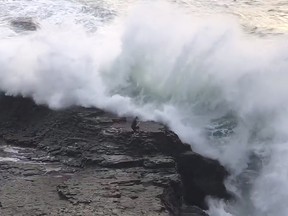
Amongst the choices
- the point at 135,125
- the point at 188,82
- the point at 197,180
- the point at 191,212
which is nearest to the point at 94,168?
the point at 135,125

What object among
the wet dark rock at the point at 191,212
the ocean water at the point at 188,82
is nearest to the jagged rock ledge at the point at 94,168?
the wet dark rock at the point at 191,212

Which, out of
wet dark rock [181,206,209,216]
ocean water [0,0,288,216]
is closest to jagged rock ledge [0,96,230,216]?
wet dark rock [181,206,209,216]

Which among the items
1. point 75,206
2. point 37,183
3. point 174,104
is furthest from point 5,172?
point 174,104

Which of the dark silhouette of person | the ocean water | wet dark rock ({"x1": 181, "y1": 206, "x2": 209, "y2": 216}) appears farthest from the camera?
the ocean water

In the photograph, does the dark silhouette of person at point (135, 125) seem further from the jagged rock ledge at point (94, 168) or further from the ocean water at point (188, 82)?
the ocean water at point (188, 82)

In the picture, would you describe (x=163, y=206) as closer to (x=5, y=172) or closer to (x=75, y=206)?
(x=75, y=206)

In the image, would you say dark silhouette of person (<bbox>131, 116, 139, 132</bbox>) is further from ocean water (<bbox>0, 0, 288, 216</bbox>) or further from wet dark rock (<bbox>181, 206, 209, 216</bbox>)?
wet dark rock (<bbox>181, 206, 209, 216</bbox>)

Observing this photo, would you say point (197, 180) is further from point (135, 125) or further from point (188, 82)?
point (188, 82)
